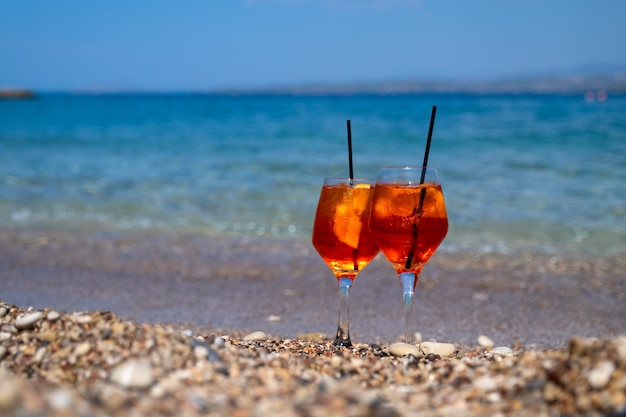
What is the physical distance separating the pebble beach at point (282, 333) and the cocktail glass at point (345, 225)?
0.35 m

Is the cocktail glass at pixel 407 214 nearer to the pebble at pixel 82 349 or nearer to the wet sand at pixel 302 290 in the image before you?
the pebble at pixel 82 349

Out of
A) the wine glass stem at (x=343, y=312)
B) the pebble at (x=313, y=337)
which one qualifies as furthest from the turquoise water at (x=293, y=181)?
the wine glass stem at (x=343, y=312)

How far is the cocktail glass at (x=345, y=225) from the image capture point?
9.02ft

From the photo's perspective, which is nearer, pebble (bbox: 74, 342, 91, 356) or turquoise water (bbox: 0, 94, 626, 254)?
pebble (bbox: 74, 342, 91, 356)

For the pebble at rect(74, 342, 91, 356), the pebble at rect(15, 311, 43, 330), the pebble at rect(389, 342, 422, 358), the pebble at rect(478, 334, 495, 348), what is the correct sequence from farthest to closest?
the pebble at rect(478, 334, 495, 348)
the pebble at rect(389, 342, 422, 358)
the pebble at rect(15, 311, 43, 330)
the pebble at rect(74, 342, 91, 356)

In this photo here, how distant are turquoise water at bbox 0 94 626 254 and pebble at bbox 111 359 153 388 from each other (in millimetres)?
4910

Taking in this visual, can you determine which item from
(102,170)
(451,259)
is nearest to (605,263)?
(451,259)

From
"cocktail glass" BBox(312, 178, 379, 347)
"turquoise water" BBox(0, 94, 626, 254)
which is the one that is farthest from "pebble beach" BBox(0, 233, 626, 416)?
"turquoise water" BBox(0, 94, 626, 254)

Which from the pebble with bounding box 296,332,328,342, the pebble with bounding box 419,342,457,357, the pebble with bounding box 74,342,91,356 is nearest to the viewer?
the pebble with bounding box 74,342,91,356

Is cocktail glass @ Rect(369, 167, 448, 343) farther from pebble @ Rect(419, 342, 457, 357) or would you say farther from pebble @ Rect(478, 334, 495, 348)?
pebble @ Rect(478, 334, 495, 348)

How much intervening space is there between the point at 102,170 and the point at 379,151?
6230 mm

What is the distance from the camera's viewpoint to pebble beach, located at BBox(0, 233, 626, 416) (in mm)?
1588

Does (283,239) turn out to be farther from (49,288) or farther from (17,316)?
(17,316)

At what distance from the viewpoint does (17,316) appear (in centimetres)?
252
